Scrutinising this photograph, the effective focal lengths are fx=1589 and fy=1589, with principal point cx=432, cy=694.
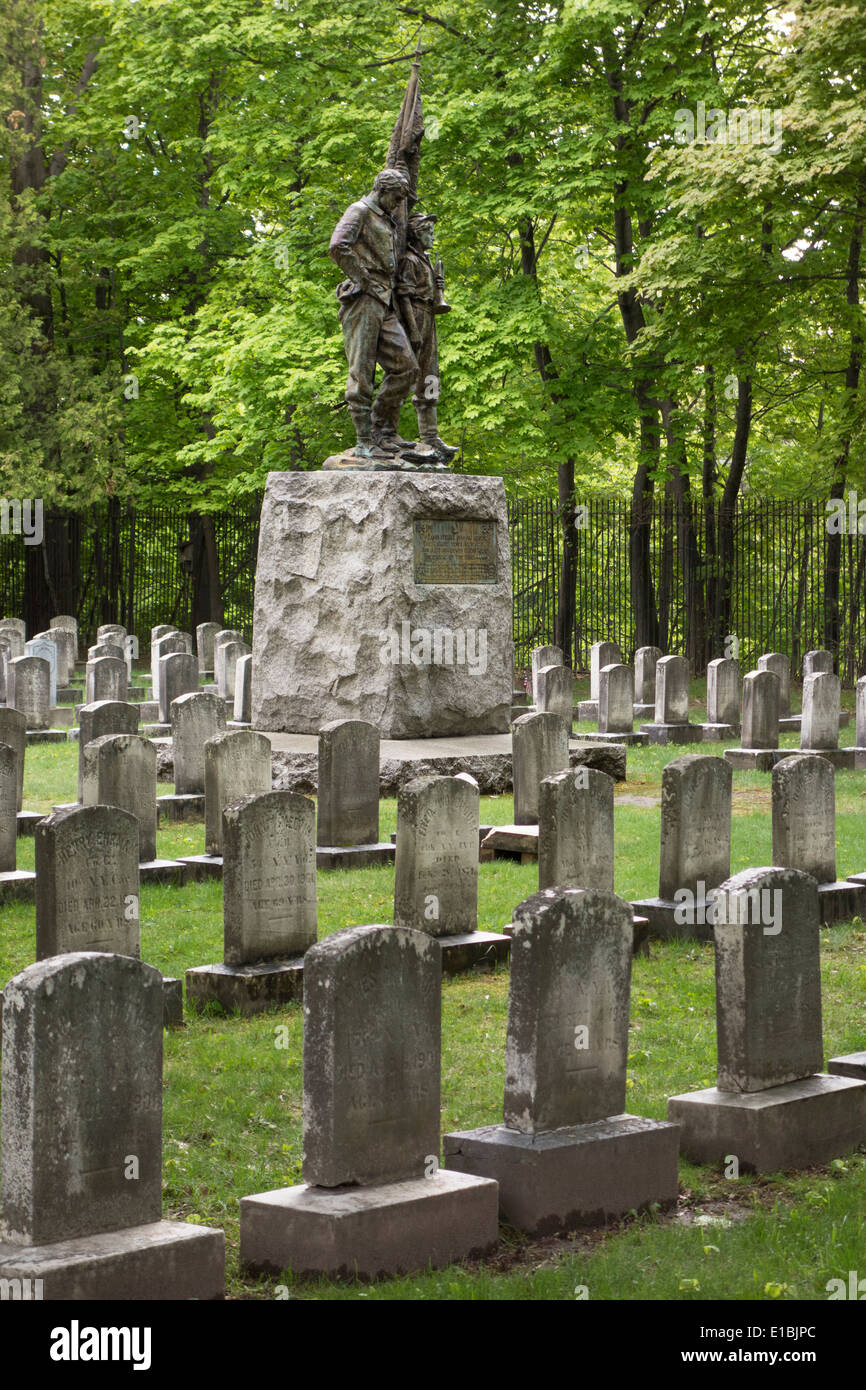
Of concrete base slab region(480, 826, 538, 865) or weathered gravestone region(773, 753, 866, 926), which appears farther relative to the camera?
concrete base slab region(480, 826, 538, 865)

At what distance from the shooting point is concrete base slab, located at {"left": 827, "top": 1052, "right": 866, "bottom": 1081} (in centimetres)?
613

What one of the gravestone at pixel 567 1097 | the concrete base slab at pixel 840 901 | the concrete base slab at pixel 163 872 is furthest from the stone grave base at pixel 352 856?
the gravestone at pixel 567 1097

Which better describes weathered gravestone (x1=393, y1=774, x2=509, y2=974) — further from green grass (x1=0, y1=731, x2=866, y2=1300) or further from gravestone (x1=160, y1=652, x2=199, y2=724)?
gravestone (x1=160, y1=652, x2=199, y2=724)

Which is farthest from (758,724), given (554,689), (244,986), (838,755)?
(244,986)

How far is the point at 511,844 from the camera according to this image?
11.0 metres

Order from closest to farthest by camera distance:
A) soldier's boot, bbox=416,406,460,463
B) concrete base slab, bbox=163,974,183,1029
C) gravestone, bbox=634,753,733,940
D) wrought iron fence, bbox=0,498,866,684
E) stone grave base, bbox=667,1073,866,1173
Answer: stone grave base, bbox=667,1073,866,1173 < concrete base slab, bbox=163,974,183,1029 < gravestone, bbox=634,753,733,940 < soldier's boot, bbox=416,406,460,463 < wrought iron fence, bbox=0,498,866,684

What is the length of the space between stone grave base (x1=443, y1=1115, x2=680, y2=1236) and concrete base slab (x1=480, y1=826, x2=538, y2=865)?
5.61 m

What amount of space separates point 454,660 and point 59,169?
67.4 feet

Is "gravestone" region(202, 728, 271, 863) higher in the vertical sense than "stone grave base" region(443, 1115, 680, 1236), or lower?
higher

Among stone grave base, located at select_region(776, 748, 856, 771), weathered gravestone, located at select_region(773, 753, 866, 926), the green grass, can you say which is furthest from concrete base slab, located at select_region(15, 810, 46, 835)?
stone grave base, located at select_region(776, 748, 856, 771)

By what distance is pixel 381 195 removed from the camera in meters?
14.3

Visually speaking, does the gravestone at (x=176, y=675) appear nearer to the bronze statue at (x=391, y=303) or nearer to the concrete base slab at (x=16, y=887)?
the bronze statue at (x=391, y=303)

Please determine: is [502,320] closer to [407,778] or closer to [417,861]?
[407,778]

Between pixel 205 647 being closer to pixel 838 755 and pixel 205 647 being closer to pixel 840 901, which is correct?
pixel 838 755
